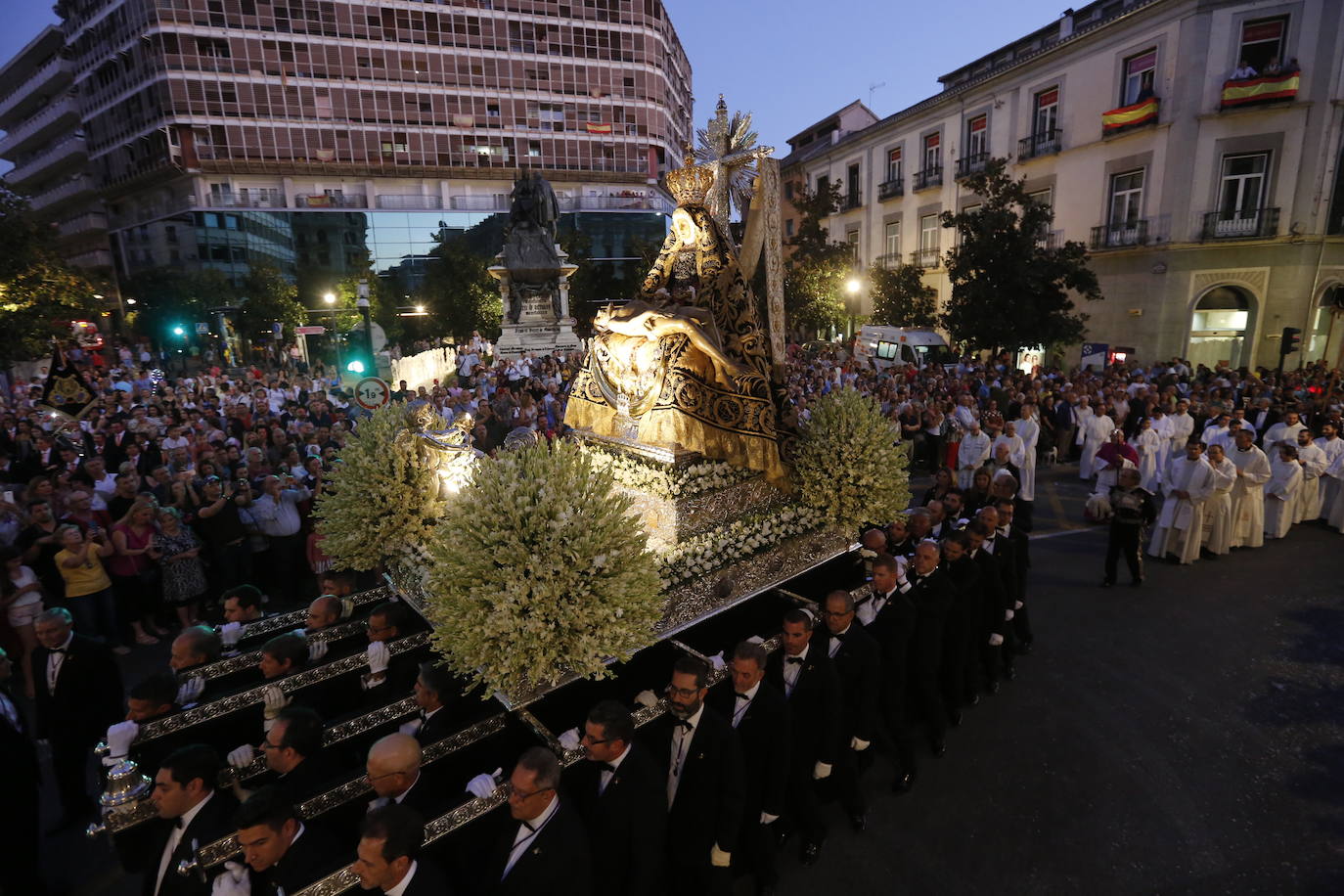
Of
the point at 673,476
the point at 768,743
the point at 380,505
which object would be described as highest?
the point at 673,476

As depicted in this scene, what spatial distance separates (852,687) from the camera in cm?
513

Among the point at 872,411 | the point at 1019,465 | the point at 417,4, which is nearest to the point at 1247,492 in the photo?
the point at 1019,465

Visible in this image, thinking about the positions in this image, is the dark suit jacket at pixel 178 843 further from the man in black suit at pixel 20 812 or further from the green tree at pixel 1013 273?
the green tree at pixel 1013 273

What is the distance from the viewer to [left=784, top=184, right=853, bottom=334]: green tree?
1163 inches

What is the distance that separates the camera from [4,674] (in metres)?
5.27

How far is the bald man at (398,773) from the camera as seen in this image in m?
3.52

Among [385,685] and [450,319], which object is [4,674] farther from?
[450,319]

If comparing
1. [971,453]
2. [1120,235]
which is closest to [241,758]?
[971,453]

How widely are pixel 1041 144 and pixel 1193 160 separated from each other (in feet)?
19.9

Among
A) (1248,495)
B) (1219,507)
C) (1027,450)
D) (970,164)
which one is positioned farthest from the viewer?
(970,164)

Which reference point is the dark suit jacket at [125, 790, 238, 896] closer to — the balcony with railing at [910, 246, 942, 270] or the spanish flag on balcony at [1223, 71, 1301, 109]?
the spanish flag on balcony at [1223, 71, 1301, 109]

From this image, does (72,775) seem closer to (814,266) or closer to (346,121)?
(814,266)

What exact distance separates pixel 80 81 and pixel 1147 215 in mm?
76505

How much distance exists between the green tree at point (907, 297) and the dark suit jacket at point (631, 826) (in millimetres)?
29001
